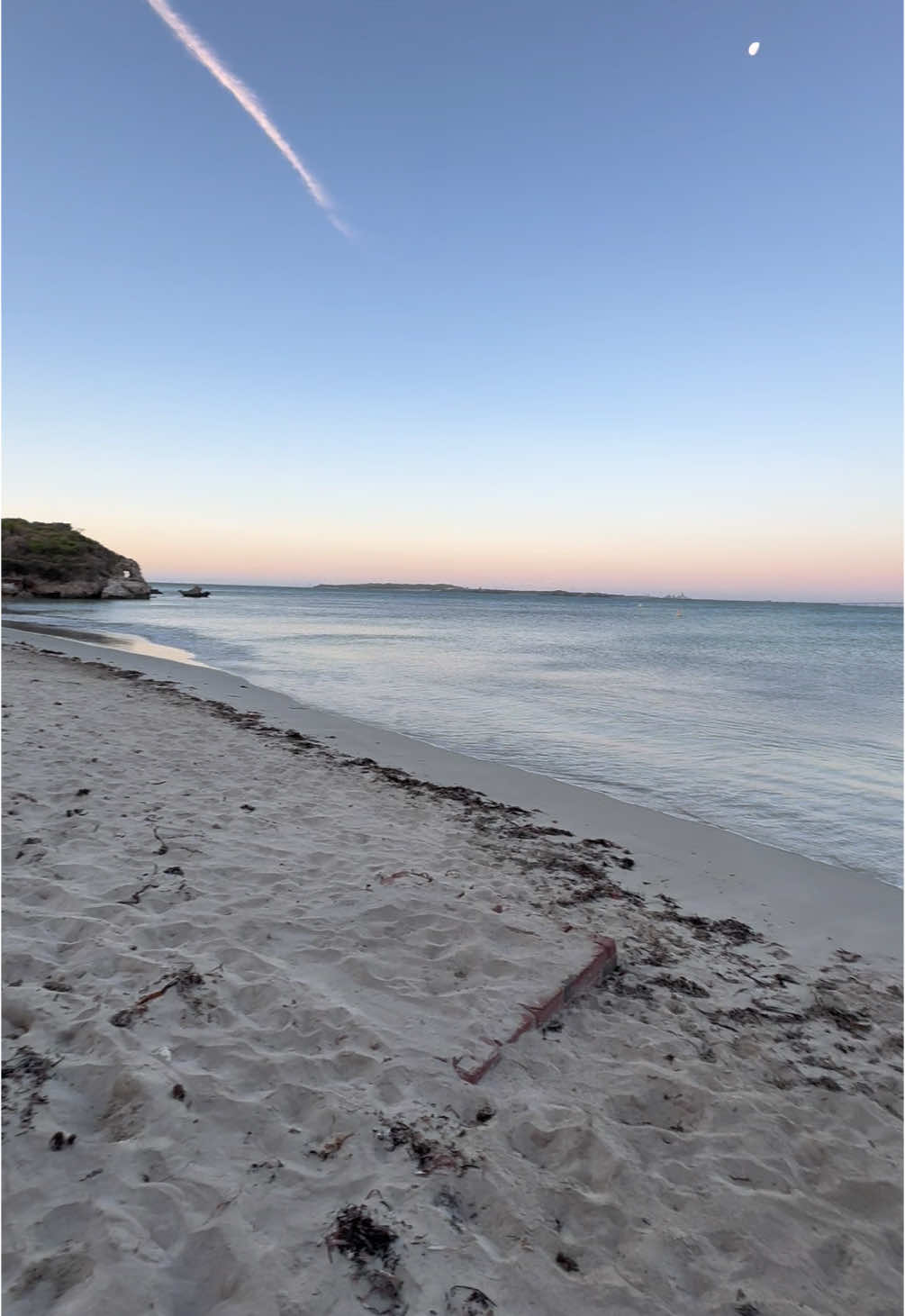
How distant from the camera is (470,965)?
3877 millimetres

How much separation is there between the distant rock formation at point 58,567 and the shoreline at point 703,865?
2441 inches

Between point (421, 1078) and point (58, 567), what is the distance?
71.5 metres

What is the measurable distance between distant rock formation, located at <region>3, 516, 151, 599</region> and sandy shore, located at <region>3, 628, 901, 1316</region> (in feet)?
215

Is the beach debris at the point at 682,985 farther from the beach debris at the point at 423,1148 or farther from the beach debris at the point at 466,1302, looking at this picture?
the beach debris at the point at 466,1302

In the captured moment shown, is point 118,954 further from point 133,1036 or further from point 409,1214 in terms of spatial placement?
point 409,1214

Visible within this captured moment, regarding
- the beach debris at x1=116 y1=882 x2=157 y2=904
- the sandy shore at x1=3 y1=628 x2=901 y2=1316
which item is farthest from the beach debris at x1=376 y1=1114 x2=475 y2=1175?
the beach debris at x1=116 y1=882 x2=157 y2=904

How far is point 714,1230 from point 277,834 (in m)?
4.17

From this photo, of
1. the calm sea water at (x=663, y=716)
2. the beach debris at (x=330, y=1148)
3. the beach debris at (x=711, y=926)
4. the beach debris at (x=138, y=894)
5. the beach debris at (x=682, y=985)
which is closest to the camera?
the beach debris at (x=330, y=1148)

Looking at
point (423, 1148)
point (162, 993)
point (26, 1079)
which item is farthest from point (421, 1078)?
point (26, 1079)

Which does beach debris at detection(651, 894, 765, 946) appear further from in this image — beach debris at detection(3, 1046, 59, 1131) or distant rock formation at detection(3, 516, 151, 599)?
distant rock formation at detection(3, 516, 151, 599)

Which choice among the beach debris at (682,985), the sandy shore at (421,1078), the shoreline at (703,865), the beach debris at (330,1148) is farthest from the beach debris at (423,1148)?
the shoreline at (703,865)

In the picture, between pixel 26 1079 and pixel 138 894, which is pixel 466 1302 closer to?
pixel 26 1079

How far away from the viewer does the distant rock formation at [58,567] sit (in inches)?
2414

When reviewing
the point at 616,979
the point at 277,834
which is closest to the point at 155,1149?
the point at 616,979
